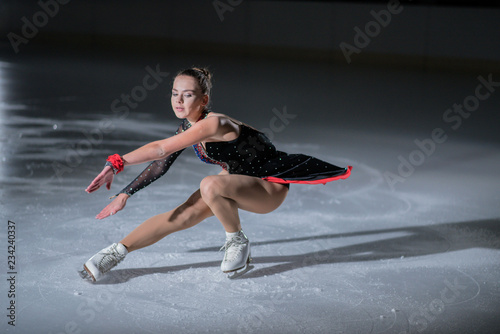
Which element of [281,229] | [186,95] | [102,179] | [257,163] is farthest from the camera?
[281,229]

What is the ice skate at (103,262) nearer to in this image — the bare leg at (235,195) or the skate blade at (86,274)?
the skate blade at (86,274)

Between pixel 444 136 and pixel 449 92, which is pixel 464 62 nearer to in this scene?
pixel 449 92

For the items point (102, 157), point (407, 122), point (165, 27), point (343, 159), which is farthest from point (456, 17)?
point (102, 157)

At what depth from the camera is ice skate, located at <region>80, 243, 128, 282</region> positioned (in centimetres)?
294

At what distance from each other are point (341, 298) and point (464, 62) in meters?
9.96

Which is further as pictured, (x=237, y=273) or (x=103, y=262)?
(x=237, y=273)

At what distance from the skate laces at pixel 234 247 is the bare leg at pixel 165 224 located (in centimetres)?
20

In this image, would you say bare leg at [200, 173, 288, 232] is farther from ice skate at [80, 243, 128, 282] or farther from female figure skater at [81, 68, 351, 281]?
ice skate at [80, 243, 128, 282]

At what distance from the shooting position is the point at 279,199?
10.5ft

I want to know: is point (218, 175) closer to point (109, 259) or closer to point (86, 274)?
point (109, 259)

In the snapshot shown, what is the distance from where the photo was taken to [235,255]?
10.0ft

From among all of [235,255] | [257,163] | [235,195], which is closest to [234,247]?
[235,255]

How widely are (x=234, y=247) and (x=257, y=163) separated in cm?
42

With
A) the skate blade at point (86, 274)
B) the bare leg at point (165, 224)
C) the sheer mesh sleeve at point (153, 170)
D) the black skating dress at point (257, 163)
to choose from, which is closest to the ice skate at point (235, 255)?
the bare leg at point (165, 224)
